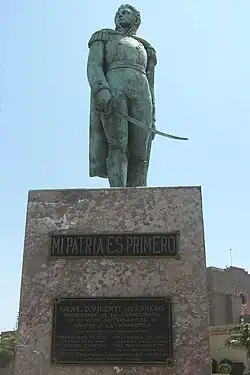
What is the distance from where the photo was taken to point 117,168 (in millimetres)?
6254

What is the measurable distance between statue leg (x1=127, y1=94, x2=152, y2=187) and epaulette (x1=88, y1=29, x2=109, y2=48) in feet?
2.85

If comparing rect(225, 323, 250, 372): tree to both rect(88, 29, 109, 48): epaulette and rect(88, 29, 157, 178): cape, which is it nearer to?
rect(88, 29, 157, 178): cape

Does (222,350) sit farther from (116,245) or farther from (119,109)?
(116,245)

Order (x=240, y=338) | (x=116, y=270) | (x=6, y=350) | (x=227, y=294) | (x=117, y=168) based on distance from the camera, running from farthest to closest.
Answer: (x=227, y=294)
(x=6, y=350)
(x=240, y=338)
(x=117, y=168)
(x=116, y=270)

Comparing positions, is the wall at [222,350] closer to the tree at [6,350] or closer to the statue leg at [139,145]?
the tree at [6,350]

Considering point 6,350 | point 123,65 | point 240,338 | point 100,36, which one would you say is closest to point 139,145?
point 123,65

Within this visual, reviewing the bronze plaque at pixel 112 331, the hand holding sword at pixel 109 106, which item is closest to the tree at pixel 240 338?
the hand holding sword at pixel 109 106

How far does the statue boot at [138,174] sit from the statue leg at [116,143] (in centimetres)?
25

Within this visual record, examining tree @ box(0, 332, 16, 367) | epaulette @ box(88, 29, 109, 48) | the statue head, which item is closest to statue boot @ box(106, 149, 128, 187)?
epaulette @ box(88, 29, 109, 48)

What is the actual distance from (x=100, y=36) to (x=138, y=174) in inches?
68.9

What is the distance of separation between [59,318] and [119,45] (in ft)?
10.9

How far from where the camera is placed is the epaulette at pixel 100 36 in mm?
6629

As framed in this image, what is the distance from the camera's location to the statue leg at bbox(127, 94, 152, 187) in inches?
255

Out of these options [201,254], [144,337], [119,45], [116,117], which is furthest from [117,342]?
[119,45]
